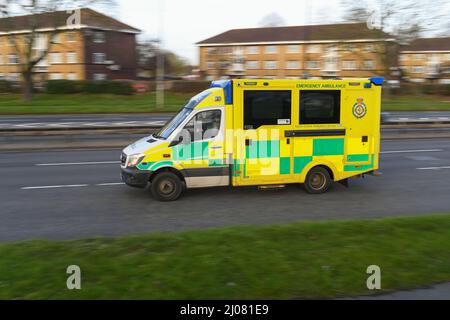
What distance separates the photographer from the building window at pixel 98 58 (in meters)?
64.4

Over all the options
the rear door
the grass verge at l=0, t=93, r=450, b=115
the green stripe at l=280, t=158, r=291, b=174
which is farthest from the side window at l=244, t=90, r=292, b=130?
the grass verge at l=0, t=93, r=450, b=115

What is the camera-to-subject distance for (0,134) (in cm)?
1775

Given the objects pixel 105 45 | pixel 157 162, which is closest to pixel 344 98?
pixel 157 162

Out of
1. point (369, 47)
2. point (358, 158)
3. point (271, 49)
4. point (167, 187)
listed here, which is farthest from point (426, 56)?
point (167, 187)

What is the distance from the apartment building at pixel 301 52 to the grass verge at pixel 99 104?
5.05m

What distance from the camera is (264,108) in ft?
32.1

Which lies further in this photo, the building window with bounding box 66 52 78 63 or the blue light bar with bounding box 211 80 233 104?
the building window with bounding box 66 52 78 63

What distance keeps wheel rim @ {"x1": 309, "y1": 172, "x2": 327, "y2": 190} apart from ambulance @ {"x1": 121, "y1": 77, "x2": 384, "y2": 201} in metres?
0.02

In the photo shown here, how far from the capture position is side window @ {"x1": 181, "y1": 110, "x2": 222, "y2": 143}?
9523mm

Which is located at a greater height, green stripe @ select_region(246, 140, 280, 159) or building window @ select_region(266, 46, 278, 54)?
building window @ select_region(266, 46, 278, 54)

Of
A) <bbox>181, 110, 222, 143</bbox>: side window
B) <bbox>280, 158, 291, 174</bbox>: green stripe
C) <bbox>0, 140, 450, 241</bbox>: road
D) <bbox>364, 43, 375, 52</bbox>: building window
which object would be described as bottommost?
<bbox>0, 140, 450, 241</bbox>: road

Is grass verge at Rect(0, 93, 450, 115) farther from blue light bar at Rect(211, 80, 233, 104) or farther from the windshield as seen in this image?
blue light bar at Rect(211, 80, 233, 104)
